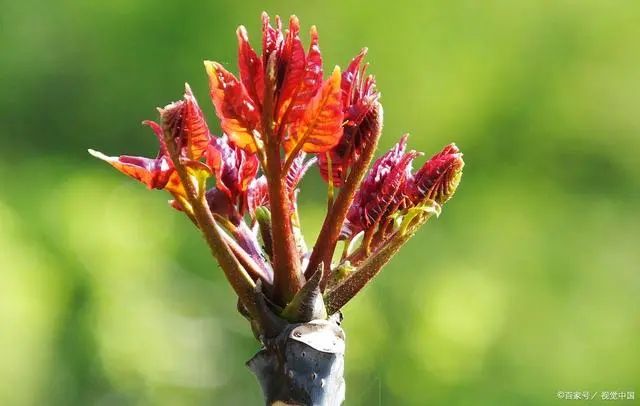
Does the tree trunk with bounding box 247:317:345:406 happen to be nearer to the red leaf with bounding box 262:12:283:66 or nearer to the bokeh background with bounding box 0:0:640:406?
the red leaf with bounding box 262:12:283:66

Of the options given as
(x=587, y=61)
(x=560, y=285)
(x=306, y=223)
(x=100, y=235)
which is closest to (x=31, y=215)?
(x=100, y=235)

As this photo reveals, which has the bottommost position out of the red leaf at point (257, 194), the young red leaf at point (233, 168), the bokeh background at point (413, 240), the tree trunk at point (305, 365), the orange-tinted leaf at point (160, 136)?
the bokeh background at point (413, 240)

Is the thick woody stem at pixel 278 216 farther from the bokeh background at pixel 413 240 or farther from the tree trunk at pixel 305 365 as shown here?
the bokeh background at pixel 413 240

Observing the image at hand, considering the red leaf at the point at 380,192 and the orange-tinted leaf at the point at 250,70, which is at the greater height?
the orange-tinted leaf at the point at 250,70

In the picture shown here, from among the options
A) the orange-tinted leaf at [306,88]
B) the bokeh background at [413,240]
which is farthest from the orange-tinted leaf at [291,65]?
the bokeh background at [413,240]

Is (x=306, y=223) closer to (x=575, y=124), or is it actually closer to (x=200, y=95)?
(x=200, y=95)

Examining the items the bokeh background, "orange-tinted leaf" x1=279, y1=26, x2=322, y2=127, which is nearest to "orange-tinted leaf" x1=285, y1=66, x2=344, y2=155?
"orange-tinted leaf" x1=279, y1=26, x2=322, y2=127

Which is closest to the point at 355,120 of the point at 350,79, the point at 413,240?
the point at 350,79
